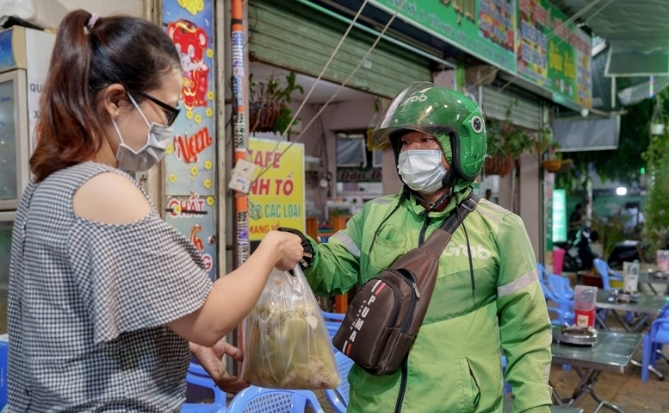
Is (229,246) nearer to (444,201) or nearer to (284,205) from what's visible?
(284,205)

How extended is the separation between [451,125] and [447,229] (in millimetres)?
329

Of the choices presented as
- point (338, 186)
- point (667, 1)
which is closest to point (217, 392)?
point (667, 1)

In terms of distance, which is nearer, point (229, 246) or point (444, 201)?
point (444, 201)

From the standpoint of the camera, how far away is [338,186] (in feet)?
39.3

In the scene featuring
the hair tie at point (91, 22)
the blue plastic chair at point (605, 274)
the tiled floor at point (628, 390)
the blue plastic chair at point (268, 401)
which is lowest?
the tiled floor at point (628, 390)

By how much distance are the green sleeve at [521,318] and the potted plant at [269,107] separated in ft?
9.65

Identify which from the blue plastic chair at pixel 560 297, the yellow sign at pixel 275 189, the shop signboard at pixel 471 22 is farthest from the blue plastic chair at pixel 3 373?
the blue plastic chair at pixel 560 297

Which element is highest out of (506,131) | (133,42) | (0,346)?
(506,131)

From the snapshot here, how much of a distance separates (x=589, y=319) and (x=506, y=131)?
400 centimetres

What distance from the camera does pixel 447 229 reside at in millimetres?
1792

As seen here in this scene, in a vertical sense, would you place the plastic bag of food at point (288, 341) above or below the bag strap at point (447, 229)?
below

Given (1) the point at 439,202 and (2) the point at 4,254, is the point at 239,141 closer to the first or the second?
(2) the point at 4,254

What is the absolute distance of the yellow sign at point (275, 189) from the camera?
437cm

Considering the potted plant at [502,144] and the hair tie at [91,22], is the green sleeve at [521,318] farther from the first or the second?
the potted plant at [502,144]
